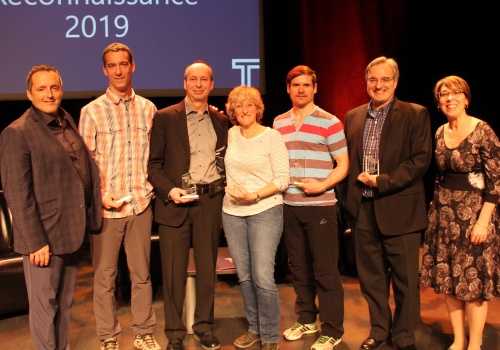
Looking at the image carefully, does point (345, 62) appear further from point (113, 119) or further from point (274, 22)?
point (113, 119)

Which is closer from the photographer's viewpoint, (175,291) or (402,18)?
(175,291)

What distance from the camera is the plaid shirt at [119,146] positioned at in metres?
3.04

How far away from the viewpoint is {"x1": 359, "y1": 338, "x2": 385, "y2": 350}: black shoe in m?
3.17

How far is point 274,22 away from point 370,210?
9.39 ft

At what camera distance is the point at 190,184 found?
3.04m

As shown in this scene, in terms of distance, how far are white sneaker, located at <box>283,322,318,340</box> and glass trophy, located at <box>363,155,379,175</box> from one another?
3.64 ft

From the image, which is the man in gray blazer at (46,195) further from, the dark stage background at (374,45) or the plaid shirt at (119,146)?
the dark stage background at (374,45)

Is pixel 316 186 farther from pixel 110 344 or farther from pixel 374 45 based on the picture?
pixel 374 45

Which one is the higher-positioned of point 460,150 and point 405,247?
point 460,150

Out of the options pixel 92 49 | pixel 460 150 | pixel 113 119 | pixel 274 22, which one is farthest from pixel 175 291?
pixel 274 22

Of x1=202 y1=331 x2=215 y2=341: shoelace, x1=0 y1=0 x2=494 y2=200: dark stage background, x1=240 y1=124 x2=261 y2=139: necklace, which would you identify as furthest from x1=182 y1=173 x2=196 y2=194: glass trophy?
x1=0 y1=0 x2=494 y2=200: dark stage background

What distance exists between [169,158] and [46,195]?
734 mm

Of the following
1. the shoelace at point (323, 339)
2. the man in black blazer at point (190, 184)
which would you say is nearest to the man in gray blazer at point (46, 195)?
the man in black blazer at point (190, 184)

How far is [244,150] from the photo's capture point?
299 centimetres
